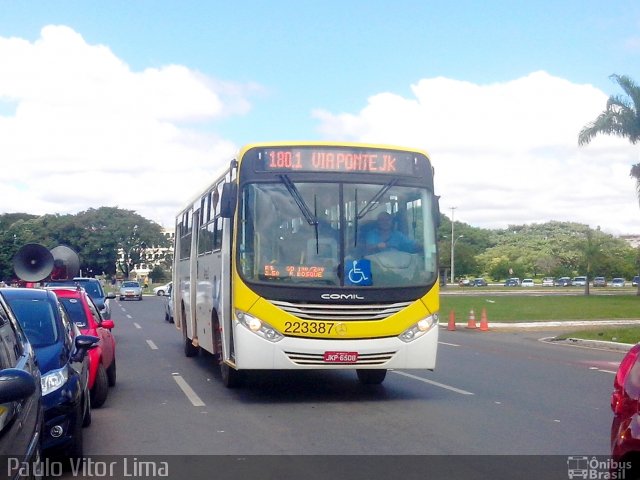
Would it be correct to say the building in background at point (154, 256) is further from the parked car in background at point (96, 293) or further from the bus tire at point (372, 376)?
the bus tire at point (372, 376)

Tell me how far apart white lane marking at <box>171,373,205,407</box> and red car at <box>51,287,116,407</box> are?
1114 mm

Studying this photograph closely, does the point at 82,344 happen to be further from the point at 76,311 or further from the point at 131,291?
the point at 131,291

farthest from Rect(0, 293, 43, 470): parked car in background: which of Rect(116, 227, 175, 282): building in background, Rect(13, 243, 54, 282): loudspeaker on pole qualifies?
Rect(116, 227, 175, 282): building in background

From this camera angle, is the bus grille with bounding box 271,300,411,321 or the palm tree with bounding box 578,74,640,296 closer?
the bus grille with bounding box 271,300,411,321

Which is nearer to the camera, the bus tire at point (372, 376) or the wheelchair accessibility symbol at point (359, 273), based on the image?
the wheelchair accessibility symbol at point (359, 273)

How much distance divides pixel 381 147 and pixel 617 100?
36.9m

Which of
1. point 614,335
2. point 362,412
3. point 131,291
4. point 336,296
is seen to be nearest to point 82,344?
point 336,296

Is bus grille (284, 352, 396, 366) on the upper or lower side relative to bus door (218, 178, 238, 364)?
lower

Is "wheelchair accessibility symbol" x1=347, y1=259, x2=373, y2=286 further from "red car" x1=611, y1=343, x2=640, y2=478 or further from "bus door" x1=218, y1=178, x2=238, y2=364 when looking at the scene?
"red car" x1=611, y1=343, x2=640, y2=478

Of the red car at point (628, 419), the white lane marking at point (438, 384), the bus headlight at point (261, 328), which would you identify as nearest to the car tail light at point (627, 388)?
the red car at point (628, 419)

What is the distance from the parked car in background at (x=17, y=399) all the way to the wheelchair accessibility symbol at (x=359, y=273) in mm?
5993

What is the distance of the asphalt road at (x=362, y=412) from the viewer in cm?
860

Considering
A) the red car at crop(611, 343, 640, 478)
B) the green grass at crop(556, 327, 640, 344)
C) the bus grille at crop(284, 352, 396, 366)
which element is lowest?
the green grass at crop(556, 327, 640, 344)

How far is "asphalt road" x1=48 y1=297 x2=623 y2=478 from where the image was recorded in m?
8.60
